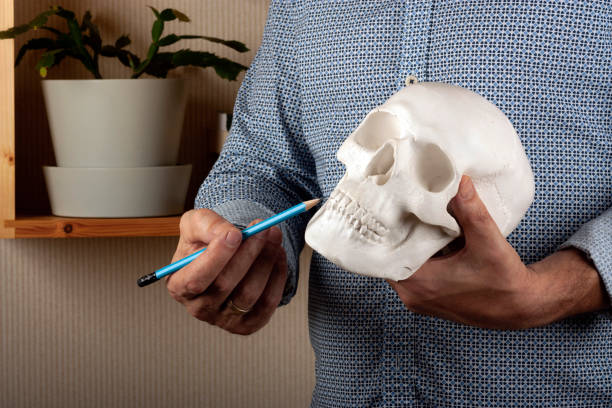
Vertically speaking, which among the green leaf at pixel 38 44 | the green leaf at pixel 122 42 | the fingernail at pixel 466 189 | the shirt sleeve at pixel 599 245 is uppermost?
the green leaf at pixel 122 42

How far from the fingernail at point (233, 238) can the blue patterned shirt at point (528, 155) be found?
150 mm

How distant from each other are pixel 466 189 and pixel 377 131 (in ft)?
0.44

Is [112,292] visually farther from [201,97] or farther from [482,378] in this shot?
[482,378]

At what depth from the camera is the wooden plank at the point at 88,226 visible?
1302mm

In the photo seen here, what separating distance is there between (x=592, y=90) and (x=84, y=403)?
1391 millimetres

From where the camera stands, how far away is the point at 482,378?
0.86 meters

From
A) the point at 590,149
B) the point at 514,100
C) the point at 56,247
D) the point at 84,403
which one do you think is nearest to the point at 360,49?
the point at 514,100

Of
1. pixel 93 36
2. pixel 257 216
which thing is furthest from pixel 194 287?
pixel 93 36

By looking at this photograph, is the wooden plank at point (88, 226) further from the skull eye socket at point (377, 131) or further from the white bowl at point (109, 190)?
the skull eye socket at point (377, 131)

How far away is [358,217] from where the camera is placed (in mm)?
641

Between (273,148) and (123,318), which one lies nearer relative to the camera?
(273,148)

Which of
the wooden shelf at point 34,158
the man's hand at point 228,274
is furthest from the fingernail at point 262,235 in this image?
the wooden shelf at point 34,158

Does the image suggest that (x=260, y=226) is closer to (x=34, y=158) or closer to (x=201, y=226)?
(x=201, y=226)

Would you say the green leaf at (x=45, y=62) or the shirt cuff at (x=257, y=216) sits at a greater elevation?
the green leaf at (x=45, y=62)
